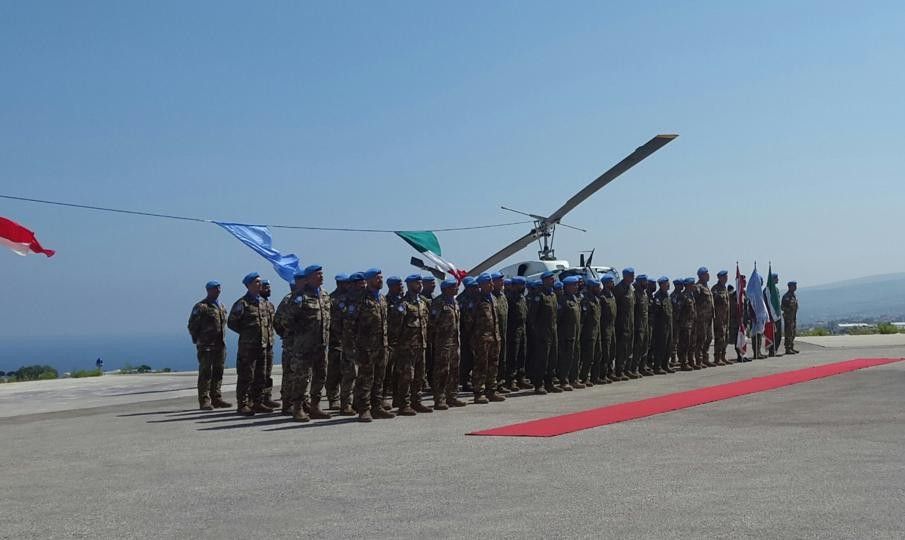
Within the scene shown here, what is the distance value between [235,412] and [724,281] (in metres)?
11.2

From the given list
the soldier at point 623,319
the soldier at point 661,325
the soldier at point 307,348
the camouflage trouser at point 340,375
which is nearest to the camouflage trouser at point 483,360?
the camouflage trouser at point 340,375

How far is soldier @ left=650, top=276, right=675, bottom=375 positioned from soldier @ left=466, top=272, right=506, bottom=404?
5570 millimetres

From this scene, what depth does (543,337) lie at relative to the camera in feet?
48.1

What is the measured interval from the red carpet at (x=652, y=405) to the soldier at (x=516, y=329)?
9.09 ft

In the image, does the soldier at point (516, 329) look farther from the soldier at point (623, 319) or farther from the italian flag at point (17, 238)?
the italian flag at point (17, 238)

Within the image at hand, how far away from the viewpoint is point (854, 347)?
24.6 metres

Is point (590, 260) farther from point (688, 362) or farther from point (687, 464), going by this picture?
point (687, 464)

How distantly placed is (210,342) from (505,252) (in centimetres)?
1321

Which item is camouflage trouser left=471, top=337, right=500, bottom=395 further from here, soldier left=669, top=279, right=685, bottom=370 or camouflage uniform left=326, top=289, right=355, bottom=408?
soldier left=669, top=279, right=685, bottom=370

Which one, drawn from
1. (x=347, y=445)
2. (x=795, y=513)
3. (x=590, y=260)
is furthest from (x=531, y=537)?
(x=590, y=260)

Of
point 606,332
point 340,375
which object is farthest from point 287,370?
point 606,332

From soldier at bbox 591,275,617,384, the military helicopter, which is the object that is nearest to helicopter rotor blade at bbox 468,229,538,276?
the military helicopter

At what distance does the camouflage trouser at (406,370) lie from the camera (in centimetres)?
1199

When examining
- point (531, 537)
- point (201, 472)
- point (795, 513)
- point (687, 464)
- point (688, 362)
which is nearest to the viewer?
point (531, 537)
